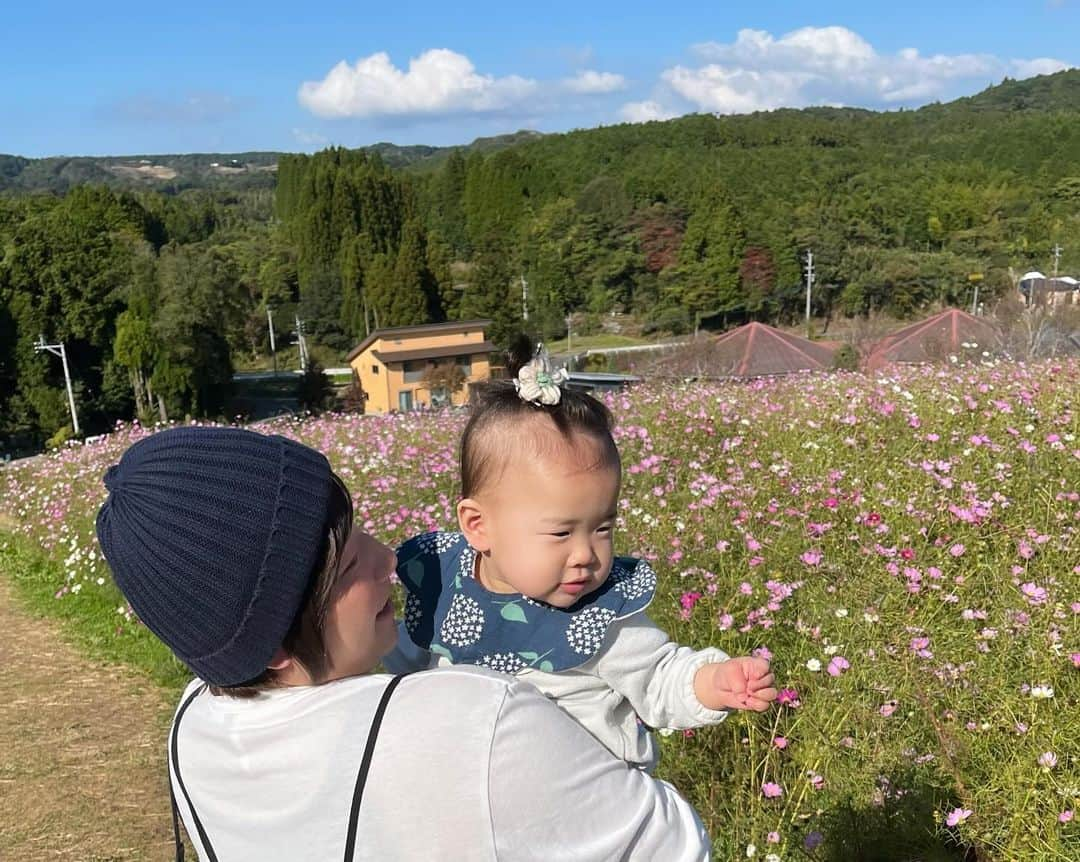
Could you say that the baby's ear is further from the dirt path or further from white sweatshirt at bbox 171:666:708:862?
the dirt path

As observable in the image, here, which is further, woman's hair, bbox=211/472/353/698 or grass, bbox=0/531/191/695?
grass, bbox=0/531/191/695

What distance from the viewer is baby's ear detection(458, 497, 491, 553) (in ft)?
4.45

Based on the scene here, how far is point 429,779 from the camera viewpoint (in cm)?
81

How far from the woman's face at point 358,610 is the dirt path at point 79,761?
110 inches

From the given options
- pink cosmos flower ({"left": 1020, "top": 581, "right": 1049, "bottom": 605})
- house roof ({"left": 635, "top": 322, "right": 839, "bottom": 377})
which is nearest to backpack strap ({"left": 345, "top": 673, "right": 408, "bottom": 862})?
pink cosmos flower ({"left": 1020, "top": 581, "right": 1049, "bottom": 605})

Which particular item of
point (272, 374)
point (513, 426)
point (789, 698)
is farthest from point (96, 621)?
point (272, 374)

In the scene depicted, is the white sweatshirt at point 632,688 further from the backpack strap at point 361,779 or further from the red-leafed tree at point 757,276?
A: the red-leafed tree at point 757,276

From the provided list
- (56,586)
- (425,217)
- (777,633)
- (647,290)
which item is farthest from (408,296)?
(777,633)

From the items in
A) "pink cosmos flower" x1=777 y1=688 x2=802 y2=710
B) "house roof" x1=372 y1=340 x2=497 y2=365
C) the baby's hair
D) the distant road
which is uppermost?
the baby's hair

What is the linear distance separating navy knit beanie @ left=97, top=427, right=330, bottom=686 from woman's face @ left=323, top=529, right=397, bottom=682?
0.06m

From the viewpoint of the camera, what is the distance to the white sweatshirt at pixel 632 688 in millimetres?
1234

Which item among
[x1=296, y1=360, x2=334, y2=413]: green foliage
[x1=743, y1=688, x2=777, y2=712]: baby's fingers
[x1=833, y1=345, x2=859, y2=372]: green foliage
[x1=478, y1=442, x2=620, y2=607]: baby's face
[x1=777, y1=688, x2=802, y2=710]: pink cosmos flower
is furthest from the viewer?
[x1=296, y1=360, x2=334, y2=413]: green foliage

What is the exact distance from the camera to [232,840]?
36.9 inches

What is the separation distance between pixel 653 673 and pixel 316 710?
56cm
